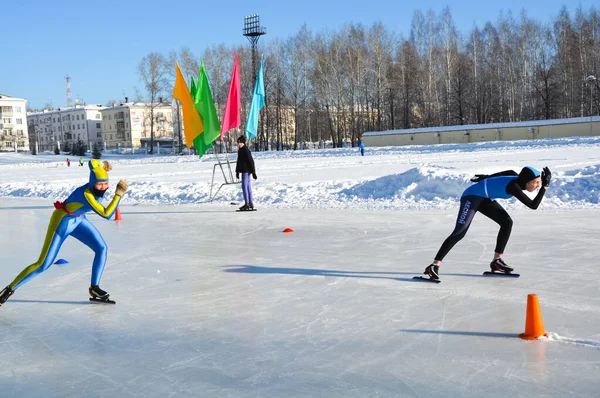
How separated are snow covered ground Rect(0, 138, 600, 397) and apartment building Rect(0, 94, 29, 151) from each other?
86.1 metres

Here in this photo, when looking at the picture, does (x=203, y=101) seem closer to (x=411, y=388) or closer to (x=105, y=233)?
(x=105, y=233)

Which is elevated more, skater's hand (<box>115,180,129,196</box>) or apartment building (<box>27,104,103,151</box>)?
apartment building (<box>27,104,103,151</box>)

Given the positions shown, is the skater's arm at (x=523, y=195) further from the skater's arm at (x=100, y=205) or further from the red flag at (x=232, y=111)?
the red flag at (x=232, y=111)

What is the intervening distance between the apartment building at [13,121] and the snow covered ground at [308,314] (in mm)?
86053

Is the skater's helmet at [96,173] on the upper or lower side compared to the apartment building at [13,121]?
lower

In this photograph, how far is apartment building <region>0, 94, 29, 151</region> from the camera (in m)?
87.0

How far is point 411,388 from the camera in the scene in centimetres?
326

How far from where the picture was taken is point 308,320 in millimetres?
4656

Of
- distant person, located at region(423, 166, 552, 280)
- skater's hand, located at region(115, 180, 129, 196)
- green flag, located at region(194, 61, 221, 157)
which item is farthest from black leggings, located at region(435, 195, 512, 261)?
green flag, located at region(194, 61, 221, 157)

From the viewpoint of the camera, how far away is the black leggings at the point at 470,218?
19.2 ft

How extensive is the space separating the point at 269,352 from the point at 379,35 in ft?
165

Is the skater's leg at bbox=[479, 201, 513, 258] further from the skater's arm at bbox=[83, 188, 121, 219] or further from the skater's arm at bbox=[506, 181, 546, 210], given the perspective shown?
the skater's arm at bbox=[83, 188, 121, 219]

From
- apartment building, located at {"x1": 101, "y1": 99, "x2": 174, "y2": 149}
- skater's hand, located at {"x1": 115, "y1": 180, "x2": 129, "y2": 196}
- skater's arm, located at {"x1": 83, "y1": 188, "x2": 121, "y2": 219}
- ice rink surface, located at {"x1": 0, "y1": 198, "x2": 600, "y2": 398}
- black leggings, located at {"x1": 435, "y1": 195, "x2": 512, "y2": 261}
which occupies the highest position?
apartment building, located at {"x1": 101, "y1": 99, "x2": 174, "y2": 149}

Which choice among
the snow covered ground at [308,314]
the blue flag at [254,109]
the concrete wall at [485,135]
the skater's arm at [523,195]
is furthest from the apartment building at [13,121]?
the skater's arm at [523,195]
